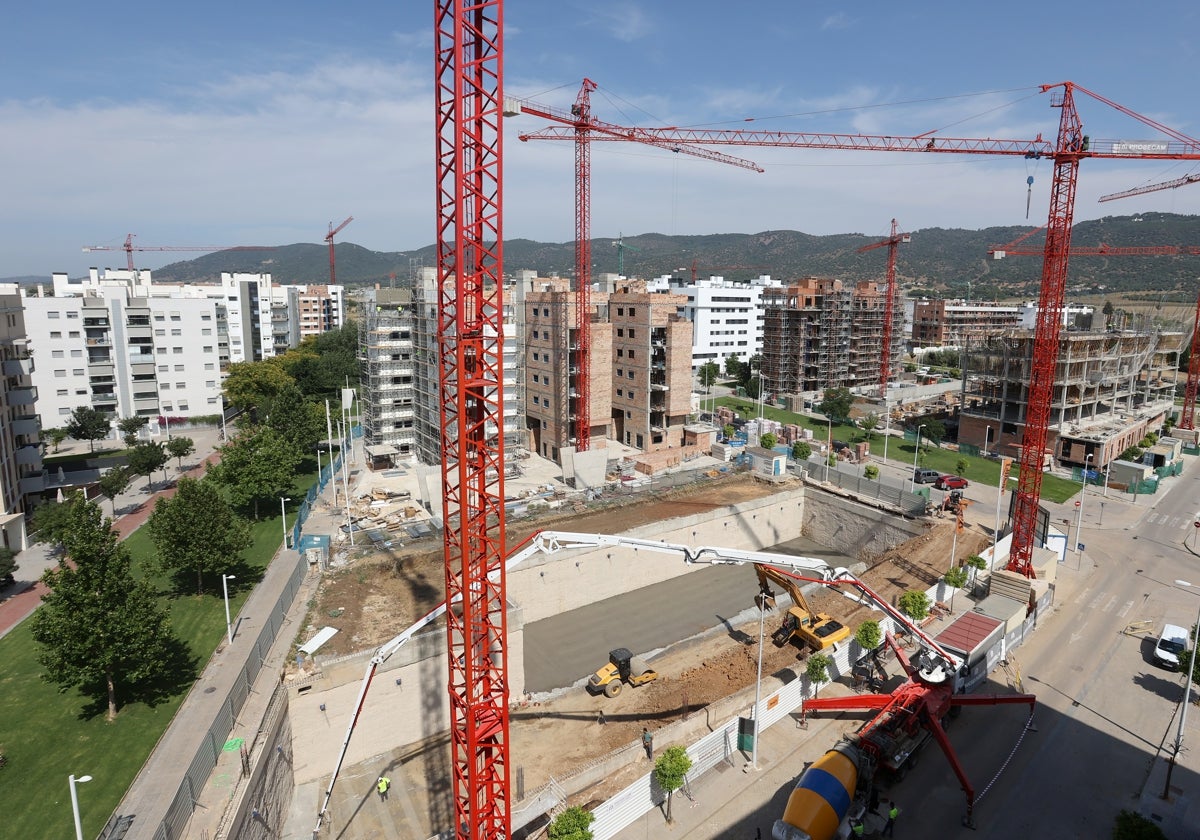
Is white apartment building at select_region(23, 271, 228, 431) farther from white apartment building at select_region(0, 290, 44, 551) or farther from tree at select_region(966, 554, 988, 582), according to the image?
tree at select_region(966, 554, 988, 582)

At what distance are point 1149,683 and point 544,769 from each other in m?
21.2

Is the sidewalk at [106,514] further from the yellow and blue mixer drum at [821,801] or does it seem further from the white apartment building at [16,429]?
the yellow and blue mixer drum at [821,801]

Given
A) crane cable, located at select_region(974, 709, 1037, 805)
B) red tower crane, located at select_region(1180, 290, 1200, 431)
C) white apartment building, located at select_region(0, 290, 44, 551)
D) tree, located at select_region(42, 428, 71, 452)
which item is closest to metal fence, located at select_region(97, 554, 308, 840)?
crane cable, located at select_region(974, 709, 1037, 805)

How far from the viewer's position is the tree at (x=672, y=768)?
1655 centimetres

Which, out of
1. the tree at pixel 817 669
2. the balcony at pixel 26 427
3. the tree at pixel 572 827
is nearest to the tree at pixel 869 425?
Result: the tree at pixel 817 669

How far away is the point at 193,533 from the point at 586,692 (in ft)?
58.4

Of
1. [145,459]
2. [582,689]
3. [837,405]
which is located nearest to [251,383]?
[145,459]

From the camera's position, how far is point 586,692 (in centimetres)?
2369

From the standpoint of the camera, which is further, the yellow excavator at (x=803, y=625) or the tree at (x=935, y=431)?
the tree at (x=935, y=431)

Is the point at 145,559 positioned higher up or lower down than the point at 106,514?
higher up

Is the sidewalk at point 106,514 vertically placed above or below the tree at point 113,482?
below

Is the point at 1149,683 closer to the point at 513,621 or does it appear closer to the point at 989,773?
the point at 989,773

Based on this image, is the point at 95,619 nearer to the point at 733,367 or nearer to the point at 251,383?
the point at 251,383

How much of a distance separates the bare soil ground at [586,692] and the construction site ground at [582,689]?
0.13ft
